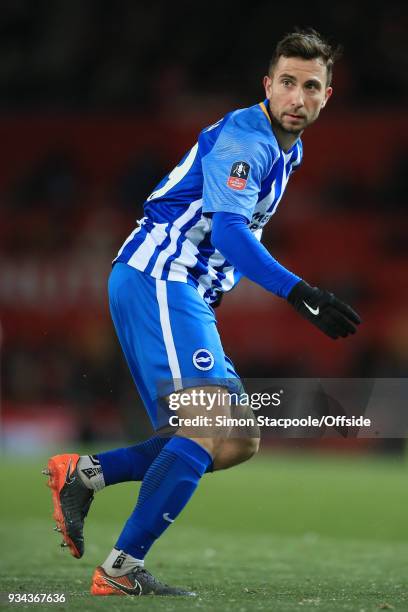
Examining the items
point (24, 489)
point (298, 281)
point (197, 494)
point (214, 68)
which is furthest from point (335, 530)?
point (214, 68)

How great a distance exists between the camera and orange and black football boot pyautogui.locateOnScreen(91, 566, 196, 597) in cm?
462

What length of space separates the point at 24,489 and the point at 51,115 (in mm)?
8639

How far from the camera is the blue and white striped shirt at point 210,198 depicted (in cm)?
468

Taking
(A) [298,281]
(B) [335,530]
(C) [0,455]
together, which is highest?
(A) [298,281]

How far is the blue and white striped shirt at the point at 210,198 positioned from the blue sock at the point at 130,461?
656 millimetres

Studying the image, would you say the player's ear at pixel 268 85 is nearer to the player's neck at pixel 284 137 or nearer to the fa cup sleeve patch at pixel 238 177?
the player's neck at pixel 284 137

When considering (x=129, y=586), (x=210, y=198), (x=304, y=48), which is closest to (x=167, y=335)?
(x=210, y=198)

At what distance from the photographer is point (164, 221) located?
5.00 meters

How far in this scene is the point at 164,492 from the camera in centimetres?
462

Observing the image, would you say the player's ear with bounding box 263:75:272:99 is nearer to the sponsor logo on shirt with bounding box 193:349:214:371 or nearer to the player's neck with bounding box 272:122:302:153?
the player's neck with bounding box 272:122:302:153

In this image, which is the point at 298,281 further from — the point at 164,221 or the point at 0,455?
the point at 0,455

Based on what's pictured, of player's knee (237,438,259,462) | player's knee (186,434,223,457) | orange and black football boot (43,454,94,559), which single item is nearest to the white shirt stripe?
player's knee (186,434,223,457)

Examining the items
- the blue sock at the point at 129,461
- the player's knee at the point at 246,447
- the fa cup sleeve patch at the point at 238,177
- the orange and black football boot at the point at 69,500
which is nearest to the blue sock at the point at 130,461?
the blue sock at the point at 129,461

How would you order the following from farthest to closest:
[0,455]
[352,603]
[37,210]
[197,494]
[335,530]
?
[37,210], [0,455], [197,494], [335,530], [352,603]
